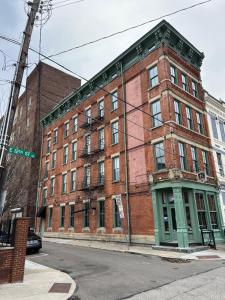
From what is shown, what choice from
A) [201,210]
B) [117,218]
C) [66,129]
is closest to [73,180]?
[66,129]

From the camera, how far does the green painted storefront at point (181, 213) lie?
16000 mm

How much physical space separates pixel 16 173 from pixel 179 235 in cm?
1108

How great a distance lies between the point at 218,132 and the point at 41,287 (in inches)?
805

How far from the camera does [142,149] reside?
774 inches

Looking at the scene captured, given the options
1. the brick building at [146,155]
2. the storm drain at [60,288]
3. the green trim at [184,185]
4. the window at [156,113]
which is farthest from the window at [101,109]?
the storm drain at [60,288]

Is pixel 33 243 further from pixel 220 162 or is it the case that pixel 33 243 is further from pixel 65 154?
pixel 220 162

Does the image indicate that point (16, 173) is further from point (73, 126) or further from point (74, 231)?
point (73, 126)

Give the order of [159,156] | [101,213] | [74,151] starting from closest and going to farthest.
Result: [159,156], [101,213], [74,151]

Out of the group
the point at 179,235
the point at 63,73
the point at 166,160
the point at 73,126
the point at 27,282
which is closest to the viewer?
the point at 27,282

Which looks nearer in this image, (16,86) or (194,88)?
(16,86)

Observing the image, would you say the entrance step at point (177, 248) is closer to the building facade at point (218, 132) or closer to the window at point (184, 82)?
the building facade at point (218, 132)

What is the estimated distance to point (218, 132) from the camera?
23.1 m

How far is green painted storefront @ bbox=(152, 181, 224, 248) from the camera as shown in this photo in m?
16.0

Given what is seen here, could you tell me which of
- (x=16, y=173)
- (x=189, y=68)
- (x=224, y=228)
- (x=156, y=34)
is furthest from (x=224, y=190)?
(x=16, y=173)
